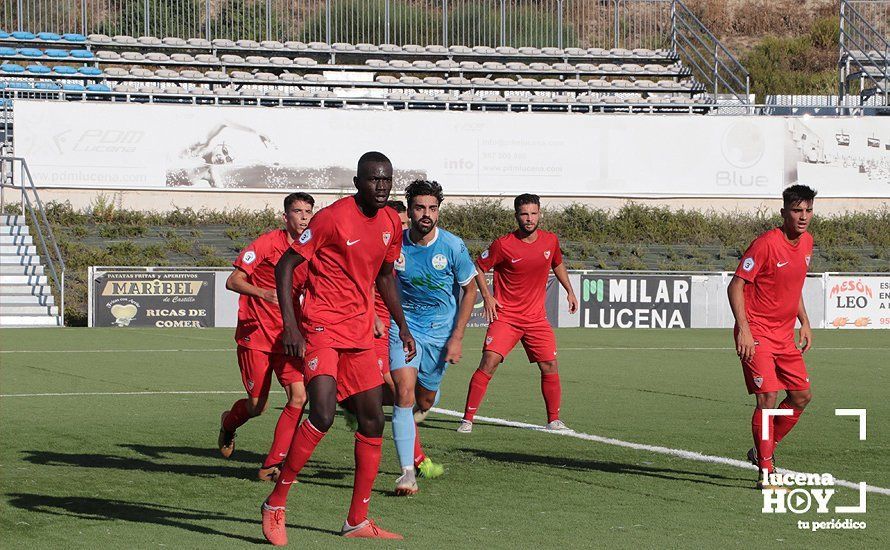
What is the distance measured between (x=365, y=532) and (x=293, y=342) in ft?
3.72

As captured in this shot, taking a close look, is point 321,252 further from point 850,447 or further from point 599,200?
point 599,200

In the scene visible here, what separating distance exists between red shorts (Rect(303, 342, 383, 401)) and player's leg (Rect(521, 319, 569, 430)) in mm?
4996

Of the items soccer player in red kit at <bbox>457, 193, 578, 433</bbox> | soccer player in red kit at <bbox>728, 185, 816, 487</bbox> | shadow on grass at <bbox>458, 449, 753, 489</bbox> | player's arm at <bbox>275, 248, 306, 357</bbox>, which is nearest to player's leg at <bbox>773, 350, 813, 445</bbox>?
soccer player in red kit at <bbox>728, 185, 816, 487</bbox>

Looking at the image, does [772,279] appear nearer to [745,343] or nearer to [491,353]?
[745,343]

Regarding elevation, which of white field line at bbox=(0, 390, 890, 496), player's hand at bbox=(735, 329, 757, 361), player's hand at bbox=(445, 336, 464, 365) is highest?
player's hand at bbox=(735, 329, 757, 361)

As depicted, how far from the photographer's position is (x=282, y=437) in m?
8.49

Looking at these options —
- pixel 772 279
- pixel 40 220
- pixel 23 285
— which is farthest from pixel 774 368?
pixel 40 220

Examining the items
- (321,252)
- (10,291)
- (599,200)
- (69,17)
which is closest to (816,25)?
(599,200)

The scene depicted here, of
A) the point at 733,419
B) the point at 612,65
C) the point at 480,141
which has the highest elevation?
the point at 612,65

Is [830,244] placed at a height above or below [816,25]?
below

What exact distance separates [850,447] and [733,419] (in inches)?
88.7

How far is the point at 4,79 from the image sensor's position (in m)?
41.3

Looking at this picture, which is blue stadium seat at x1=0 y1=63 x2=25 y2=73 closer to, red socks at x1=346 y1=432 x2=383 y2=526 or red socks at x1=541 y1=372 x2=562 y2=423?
red socks at x1=541 y1=372 x2=562 y2=423

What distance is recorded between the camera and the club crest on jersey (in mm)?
9445
